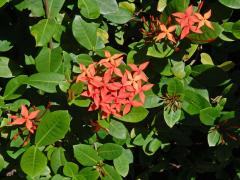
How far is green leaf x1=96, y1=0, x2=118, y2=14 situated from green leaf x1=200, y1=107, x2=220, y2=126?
0.54m

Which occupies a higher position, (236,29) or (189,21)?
(189,21)

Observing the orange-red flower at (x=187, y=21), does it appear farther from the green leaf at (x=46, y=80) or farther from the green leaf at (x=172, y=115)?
the green leaf at (x=46, y=80)

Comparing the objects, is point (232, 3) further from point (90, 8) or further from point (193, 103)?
point (90, 8)

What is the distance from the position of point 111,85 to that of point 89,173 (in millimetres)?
485

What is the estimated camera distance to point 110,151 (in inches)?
73.2

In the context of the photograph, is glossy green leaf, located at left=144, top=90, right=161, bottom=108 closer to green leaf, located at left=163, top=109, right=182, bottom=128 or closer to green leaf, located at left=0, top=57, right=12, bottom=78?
green leaf, located at left=163, top=109, right=182, bottom=128

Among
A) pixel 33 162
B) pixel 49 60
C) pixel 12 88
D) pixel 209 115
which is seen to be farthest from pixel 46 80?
pixel 209 115

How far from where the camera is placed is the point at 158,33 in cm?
167

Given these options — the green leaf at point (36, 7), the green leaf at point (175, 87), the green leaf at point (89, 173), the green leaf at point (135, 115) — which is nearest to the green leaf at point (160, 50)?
the green leaf at point (175, 87)

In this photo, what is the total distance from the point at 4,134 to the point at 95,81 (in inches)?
23.5

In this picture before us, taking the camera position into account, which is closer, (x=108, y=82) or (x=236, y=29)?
(x=108, y=82)

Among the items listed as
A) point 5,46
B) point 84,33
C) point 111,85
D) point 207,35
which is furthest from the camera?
point 5,46

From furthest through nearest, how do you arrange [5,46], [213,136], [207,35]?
[5,46]
[213,136]
[207,35]

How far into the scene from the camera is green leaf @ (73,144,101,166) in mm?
1808
